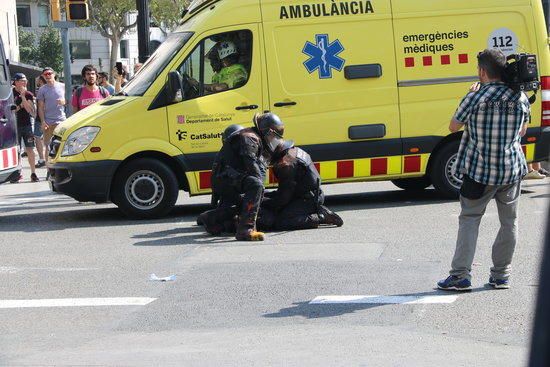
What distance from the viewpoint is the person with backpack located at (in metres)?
14.6

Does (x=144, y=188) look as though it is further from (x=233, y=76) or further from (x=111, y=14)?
(x=111, y=14)

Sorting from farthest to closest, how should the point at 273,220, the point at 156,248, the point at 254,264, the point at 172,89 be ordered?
1. the point at 172,89
2. the point at 273,220
3. the point at 156,248
4. the point at 254,264

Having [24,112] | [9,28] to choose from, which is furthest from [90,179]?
[9,28]

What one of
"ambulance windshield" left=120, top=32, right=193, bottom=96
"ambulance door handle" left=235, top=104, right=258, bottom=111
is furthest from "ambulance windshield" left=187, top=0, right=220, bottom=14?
"ambulance door handle" left=235, top=104, right=258, bottom=111

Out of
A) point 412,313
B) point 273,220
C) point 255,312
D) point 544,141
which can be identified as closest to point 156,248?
point 273,220

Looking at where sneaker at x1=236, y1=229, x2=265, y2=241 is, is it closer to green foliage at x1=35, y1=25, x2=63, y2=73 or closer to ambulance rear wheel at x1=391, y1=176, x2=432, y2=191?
ambulance rear wheel at x1=391, y1=176, x2=432, y2=191

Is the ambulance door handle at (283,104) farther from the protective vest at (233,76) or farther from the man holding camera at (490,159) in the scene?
the man holding camera at (490,159)

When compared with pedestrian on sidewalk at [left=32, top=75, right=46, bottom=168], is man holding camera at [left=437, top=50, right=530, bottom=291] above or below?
below

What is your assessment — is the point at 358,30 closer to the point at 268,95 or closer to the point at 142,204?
the point at 268,95

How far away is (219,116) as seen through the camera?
11477mm

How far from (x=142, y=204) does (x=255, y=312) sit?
5086mm

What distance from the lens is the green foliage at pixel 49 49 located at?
80.1 meters

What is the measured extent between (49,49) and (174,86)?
234 feet

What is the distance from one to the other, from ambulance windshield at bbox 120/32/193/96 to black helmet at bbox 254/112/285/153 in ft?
6.44
